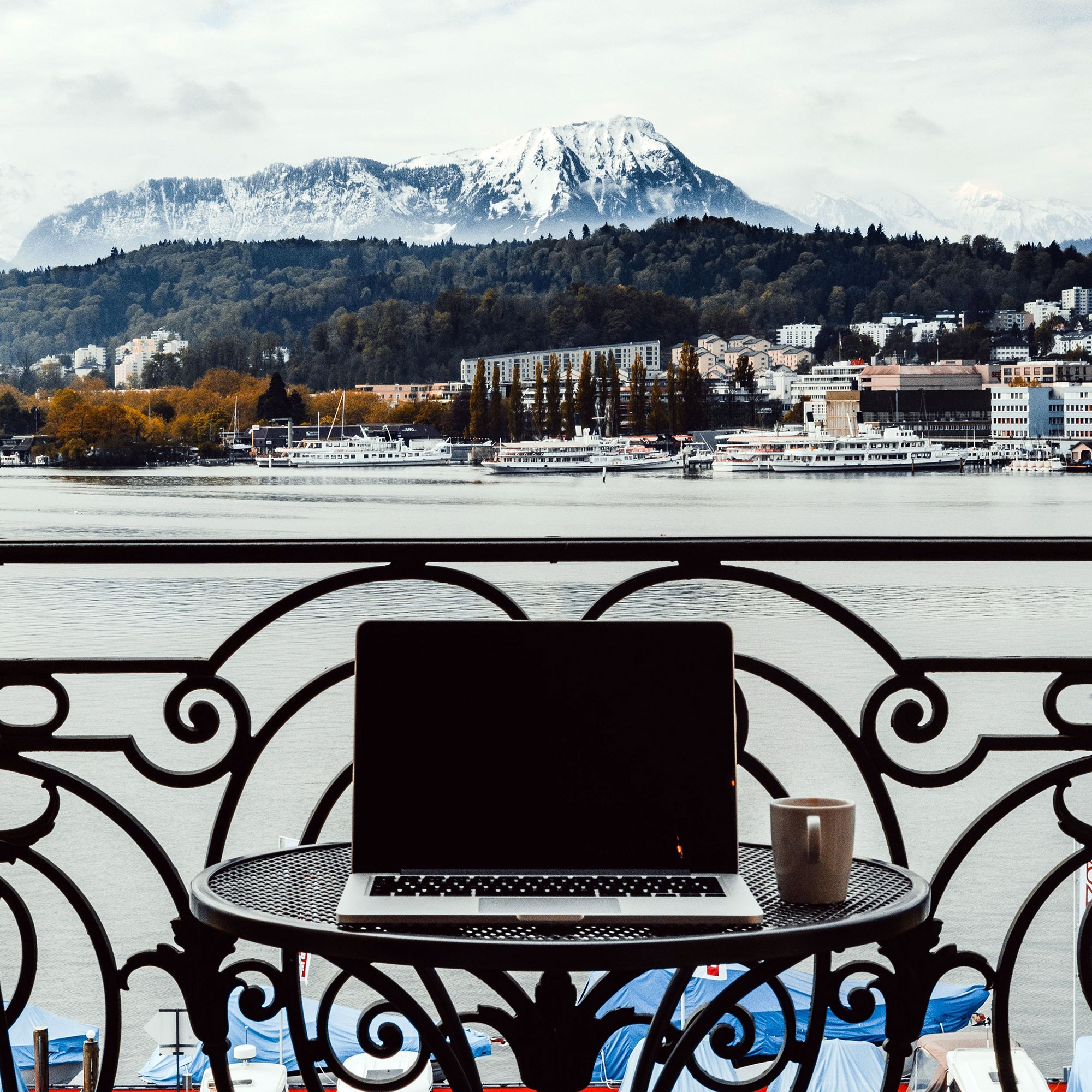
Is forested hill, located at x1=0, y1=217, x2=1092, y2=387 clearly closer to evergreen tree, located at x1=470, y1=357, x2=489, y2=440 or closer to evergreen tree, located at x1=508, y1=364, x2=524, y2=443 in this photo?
evergreen tree, located at x1=470, y1=357, x2=489, y2=440

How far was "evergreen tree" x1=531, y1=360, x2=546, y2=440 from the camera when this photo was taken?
7856cm

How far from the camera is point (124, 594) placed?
39.5 metres

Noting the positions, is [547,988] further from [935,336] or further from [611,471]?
[935,336]

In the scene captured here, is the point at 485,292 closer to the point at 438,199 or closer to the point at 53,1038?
the point at 438,199

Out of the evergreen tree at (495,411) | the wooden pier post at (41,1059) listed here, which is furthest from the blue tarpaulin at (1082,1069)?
the evergreen tree at (495,411)

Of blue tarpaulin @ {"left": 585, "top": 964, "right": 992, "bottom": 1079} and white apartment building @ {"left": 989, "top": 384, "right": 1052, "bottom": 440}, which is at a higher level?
white apartment building @ {"left": 989, "top": 384, "right": 1052, "bottom": 440}

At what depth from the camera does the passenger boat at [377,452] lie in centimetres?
7769

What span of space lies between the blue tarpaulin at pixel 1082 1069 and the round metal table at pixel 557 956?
1063cm

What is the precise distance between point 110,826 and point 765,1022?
14667mm

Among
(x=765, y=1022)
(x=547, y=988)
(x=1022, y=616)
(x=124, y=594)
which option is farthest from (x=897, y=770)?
(x=124, y=594)

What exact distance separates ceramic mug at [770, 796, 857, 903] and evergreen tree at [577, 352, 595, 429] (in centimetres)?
7797

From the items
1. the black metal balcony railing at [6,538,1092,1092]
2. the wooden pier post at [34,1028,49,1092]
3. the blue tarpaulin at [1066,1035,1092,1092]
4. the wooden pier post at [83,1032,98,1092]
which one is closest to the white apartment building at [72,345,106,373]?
the wooden pier post at [83,1032,98,1092]

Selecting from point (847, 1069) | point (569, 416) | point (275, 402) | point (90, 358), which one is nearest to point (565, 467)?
point (569, 416)

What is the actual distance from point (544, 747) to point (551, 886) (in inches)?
4.1
